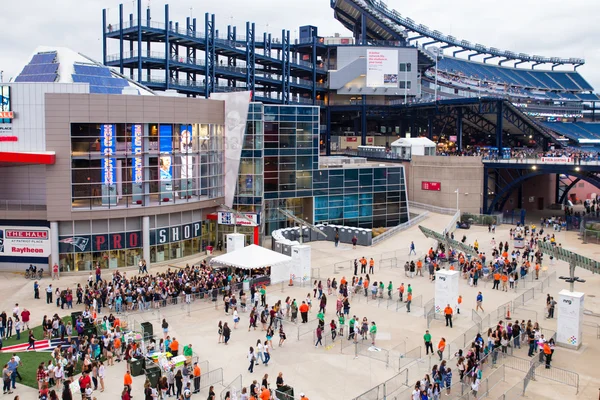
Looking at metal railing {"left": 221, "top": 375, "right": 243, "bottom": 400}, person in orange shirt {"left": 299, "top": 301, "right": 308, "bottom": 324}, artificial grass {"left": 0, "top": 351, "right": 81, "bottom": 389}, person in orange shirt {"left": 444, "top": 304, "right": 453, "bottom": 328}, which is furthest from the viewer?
person in orange shirt {"left": 299, "top": 301, "right": 308, "bottom": 324}

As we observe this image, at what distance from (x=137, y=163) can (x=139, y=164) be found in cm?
15

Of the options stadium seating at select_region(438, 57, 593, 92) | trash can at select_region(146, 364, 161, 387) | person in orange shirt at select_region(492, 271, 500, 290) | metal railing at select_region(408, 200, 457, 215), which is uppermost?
stadium seating at select_region(438, 57, 593, 92)

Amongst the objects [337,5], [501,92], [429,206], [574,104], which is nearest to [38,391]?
[429,206]

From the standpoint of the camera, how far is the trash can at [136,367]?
23516 mm

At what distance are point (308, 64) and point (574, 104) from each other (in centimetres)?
7725

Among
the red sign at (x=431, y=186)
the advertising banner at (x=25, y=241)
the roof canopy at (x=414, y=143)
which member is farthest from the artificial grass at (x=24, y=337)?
the roof canopy at (x=414, y=143)

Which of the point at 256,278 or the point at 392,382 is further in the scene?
the point at 256,278

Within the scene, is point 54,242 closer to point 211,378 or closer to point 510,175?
point 211,378

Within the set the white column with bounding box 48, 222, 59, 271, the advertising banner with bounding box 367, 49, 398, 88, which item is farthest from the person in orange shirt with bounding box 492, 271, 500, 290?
the advertising banner with bounding box 367, 49, 398, 88

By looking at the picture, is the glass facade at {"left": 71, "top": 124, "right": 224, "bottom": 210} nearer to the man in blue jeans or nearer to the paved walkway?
the paved walkway

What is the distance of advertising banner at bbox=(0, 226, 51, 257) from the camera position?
135 feet

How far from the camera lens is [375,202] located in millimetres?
58906

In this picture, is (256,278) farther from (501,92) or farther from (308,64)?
(501,92)

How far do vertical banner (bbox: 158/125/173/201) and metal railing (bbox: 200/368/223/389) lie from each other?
23725 millimetres
